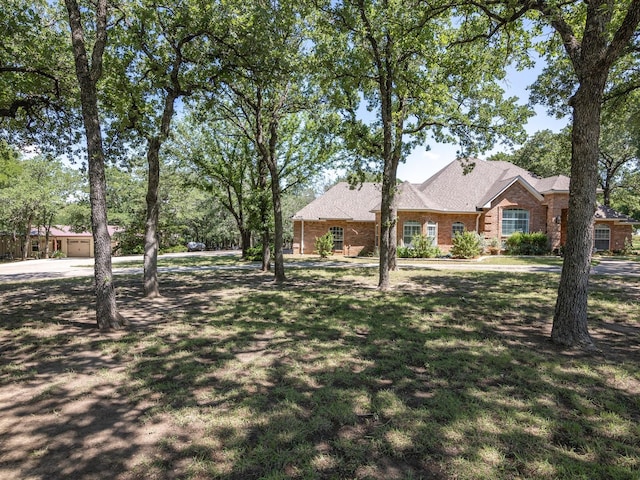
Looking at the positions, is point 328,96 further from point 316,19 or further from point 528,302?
point 528,302

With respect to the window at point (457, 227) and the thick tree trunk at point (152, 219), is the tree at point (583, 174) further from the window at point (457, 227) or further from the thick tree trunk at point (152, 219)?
the window at point (457, 227)

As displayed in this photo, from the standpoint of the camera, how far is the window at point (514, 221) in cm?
2453

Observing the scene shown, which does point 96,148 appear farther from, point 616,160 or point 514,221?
point 616,160

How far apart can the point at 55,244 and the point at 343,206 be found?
3620 centimetres

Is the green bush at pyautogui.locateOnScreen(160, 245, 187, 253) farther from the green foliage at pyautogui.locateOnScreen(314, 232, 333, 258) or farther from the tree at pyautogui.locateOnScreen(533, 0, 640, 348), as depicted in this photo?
the tree at pyautogui.locateOnScreen(533, 0, 640, 348)

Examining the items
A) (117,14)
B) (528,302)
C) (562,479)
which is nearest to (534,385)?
(562,479)

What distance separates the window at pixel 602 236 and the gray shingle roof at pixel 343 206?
16533 millimetres

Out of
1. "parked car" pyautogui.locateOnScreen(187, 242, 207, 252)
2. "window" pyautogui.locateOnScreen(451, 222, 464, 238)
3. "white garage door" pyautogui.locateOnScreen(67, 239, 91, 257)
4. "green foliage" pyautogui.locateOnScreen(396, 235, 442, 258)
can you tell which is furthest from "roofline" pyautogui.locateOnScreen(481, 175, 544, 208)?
"white garage door" pyautogui.locateOnScreen(67, 239, 91, 257)

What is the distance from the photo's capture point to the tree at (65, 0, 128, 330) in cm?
602

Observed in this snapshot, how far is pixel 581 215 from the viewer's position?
5.32 metres

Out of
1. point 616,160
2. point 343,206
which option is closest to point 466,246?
point 343,206

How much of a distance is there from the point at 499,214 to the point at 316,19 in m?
20.4

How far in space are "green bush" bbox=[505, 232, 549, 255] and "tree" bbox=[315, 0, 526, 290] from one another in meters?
13.0

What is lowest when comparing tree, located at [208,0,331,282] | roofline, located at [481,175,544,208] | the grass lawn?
the grass lawn
